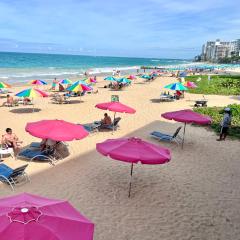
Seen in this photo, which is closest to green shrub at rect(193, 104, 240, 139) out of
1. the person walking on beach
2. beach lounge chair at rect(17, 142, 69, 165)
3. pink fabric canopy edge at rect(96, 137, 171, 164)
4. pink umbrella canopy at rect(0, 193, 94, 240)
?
the person walking on beach

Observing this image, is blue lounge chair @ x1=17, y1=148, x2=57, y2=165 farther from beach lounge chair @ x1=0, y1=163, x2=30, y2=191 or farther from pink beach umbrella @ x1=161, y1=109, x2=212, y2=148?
pink beach umbrella @ x1=161, y1=109, x2=212, y2=148

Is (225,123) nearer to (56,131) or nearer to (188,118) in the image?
(188,118)

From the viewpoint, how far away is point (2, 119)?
55.7 feet

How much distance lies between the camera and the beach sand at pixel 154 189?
7160 millimetres

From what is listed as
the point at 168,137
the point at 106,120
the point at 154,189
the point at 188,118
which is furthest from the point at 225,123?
the point at 154,189

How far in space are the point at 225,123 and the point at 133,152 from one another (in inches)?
288

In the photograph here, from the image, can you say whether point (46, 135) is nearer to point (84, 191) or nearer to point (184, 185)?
point (84, 191)

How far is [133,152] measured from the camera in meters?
7.80

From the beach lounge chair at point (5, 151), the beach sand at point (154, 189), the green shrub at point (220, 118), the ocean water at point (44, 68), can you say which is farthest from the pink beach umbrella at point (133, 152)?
the ocean water at point (44, 68)

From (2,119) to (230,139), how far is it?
11.1 metres

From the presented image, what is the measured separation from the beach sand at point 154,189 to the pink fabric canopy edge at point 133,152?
1.23 metres

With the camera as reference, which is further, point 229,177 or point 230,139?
point 230,139

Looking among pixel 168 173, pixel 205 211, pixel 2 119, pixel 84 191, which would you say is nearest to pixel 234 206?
pixel 205 211

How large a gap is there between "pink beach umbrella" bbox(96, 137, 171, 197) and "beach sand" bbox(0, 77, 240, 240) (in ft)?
4.05
